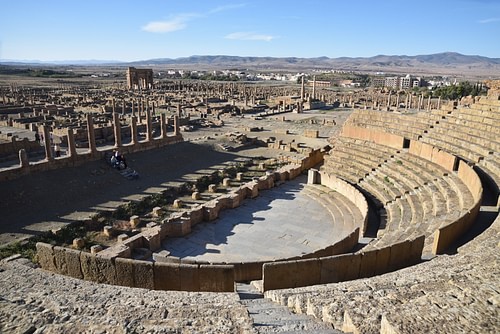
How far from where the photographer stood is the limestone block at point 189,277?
8.27 metres

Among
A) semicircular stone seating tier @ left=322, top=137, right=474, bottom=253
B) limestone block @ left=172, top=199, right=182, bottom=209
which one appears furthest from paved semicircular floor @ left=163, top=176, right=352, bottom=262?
semicircular stone seating tier @ left=322, top=137, right=474, bottom=253

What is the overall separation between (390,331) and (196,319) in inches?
114

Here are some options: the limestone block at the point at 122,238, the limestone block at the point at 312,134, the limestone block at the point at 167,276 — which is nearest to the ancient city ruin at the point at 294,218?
the limestone block at the point at 167,276

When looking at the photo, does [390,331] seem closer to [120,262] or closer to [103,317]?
[103,317]

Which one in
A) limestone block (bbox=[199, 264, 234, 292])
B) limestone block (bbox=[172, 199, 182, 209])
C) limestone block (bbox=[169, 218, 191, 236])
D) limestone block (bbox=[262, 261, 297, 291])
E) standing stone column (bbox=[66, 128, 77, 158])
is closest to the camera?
limestone block (bbox=[262, 261, 297, 291])

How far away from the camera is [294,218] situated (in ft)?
53.8

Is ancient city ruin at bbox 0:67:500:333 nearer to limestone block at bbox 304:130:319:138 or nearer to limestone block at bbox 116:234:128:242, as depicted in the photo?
limestone block at bbox 116:234:128:242

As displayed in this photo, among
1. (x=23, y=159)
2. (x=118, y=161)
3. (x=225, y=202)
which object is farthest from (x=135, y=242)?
(x=118, y=161)

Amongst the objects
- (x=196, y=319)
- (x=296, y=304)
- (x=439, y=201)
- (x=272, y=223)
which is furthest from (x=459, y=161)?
(x=196, y=319)

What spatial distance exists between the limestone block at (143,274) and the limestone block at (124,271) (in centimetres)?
9

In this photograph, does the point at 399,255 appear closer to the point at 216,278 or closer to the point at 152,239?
the point at 216,278

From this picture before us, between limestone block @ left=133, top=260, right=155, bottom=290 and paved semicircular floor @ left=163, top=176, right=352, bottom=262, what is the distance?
452 centimetres

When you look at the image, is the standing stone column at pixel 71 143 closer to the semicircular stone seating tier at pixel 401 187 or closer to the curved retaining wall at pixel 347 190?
the curved retaining wall at pixel 347 190

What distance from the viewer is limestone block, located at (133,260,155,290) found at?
8.28m
